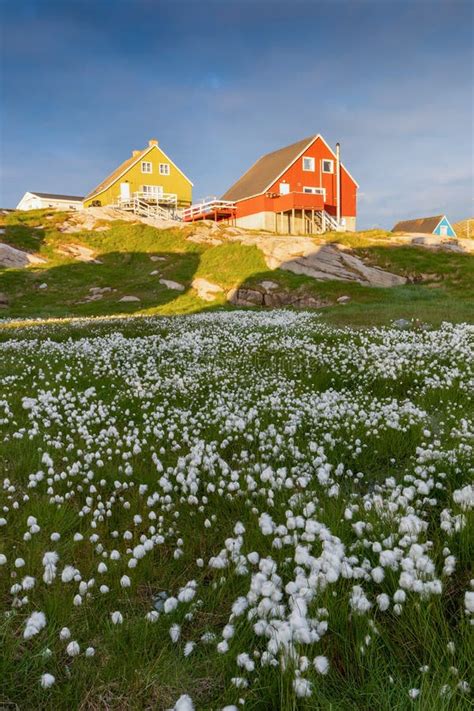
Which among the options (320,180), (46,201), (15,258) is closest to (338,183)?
(320,180)

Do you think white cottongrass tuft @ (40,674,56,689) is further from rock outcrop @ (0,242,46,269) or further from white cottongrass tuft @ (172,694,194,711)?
rock outcrop @ (0,242,46,269)

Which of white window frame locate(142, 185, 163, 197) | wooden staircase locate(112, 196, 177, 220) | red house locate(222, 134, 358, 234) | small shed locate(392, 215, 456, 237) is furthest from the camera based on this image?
small shed locate(392, 215, 456, 237)

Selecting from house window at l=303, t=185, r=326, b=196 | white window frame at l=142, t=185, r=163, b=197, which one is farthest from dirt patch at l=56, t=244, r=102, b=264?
house window at l=303, t=185, r=326, b=196

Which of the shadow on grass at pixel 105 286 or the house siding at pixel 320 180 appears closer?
the shadow on grass at pixel 105 286

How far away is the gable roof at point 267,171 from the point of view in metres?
68.7

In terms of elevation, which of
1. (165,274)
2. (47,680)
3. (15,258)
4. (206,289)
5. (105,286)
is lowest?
(47,680)

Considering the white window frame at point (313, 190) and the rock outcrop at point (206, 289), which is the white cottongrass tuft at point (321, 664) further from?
the white window frame at point (313, 190)

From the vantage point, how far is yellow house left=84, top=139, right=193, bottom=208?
3108 inches

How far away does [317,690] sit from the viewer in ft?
9.12

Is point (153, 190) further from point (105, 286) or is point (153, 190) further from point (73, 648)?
point (73, 648)

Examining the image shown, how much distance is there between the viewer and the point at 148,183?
81312 mm

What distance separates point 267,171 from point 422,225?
45.5 metres

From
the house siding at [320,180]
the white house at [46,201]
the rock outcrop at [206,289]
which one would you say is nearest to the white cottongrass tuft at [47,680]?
the rock outcrop at [206,289]

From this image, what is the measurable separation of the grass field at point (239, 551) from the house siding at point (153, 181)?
77.7 meters
